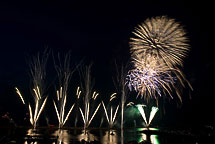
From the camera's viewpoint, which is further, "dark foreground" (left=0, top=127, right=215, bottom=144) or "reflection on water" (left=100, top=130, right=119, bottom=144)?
"reflection on water" (left=100, top=130, right=119, bottom=144)

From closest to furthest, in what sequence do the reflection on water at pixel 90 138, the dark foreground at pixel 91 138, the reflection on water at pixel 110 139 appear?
1. the dark foreground at pixel 91 138
2. the reflection on water at pixel 90 138
3. the reflection on water at pixel 110 139

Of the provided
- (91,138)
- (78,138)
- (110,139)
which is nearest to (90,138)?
(91,138)

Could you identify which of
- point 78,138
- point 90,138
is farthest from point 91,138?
point 78,138

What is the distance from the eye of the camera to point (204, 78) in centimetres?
4409

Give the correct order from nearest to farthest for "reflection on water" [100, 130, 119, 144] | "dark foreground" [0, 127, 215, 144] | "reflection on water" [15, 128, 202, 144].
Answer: "dark foreground" [0, 127, 215, 144]
"reflection on water" [15, 128, 202, 144]
"reflection on water" [100, 130, 119, 144]

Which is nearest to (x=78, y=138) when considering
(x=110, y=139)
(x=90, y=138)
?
(x=90, y=138)

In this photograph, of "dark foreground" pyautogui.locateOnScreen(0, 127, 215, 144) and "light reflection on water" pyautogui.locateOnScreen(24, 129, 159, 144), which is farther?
"light reflection on water" pyautogui.locateOnScreen(24, 129, 159, 144)

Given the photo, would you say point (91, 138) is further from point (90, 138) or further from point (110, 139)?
point (110, 139)

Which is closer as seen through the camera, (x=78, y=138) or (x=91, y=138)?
(x=78, y=138)

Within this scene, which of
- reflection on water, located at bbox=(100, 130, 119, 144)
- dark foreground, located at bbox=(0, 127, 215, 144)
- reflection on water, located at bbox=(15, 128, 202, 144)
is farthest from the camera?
reflection on water, located at bbox=(100, 130, 119, 144)

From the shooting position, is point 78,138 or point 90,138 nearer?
point 78,138

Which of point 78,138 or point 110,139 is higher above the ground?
point 78,138

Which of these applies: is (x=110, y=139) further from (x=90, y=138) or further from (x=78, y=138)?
(x=78, y=138)

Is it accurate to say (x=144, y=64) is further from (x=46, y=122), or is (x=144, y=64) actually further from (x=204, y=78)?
(x=204, y=78)
